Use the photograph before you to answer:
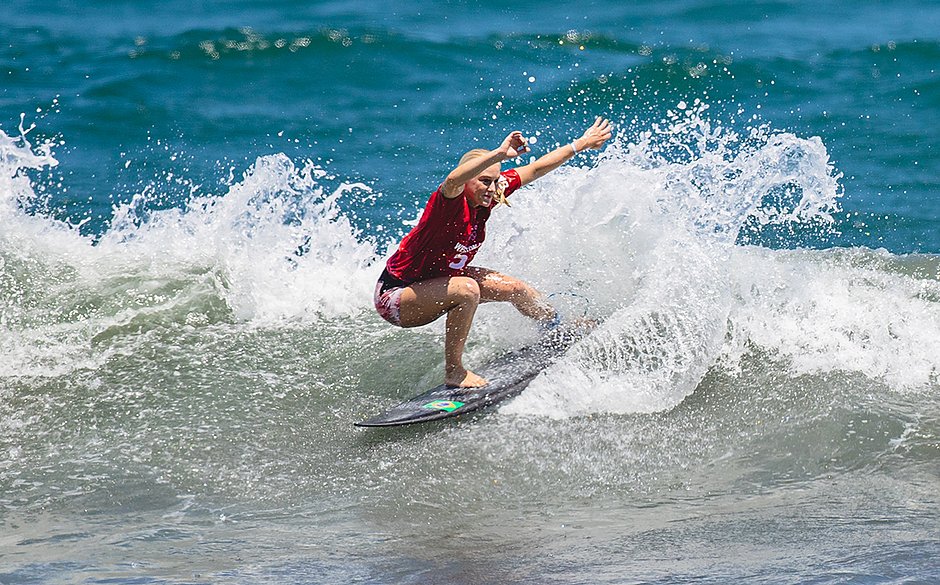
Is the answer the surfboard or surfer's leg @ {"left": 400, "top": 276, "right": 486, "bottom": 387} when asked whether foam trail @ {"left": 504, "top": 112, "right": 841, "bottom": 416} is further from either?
surfer's leg @ {"left": 400, "top": 276, "right": 486, "bottom": 387}

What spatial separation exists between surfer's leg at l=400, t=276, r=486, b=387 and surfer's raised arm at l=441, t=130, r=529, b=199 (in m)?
0.67

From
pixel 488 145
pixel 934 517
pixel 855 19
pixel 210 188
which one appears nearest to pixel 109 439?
pixel 934 517

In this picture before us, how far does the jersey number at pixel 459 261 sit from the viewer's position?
6.20m

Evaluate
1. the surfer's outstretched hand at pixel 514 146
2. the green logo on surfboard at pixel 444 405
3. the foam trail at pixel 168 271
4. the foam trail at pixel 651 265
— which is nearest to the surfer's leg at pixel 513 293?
the foam trail at pixel 651 265

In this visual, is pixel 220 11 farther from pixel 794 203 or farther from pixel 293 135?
pixel 794 203

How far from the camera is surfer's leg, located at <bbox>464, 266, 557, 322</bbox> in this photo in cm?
645

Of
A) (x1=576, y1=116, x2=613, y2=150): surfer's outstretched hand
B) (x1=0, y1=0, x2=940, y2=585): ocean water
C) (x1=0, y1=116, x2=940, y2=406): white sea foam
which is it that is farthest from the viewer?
(x1=0, y1=116, x2=940, y2=406): white sea foam

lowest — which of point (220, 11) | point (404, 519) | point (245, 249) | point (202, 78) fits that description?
point (404, 519)

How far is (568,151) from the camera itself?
608 centimetres

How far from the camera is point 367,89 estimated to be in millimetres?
13555

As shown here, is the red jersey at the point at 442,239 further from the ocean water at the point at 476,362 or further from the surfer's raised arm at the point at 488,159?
the ocean water at the point at 476,362

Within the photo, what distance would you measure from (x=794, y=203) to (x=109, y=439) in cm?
690

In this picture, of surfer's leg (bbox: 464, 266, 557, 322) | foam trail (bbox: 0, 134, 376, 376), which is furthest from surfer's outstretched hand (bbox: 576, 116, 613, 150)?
foam trail (bbox: 0, 134, 376, 376)

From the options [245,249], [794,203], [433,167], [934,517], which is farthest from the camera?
[433,167]
